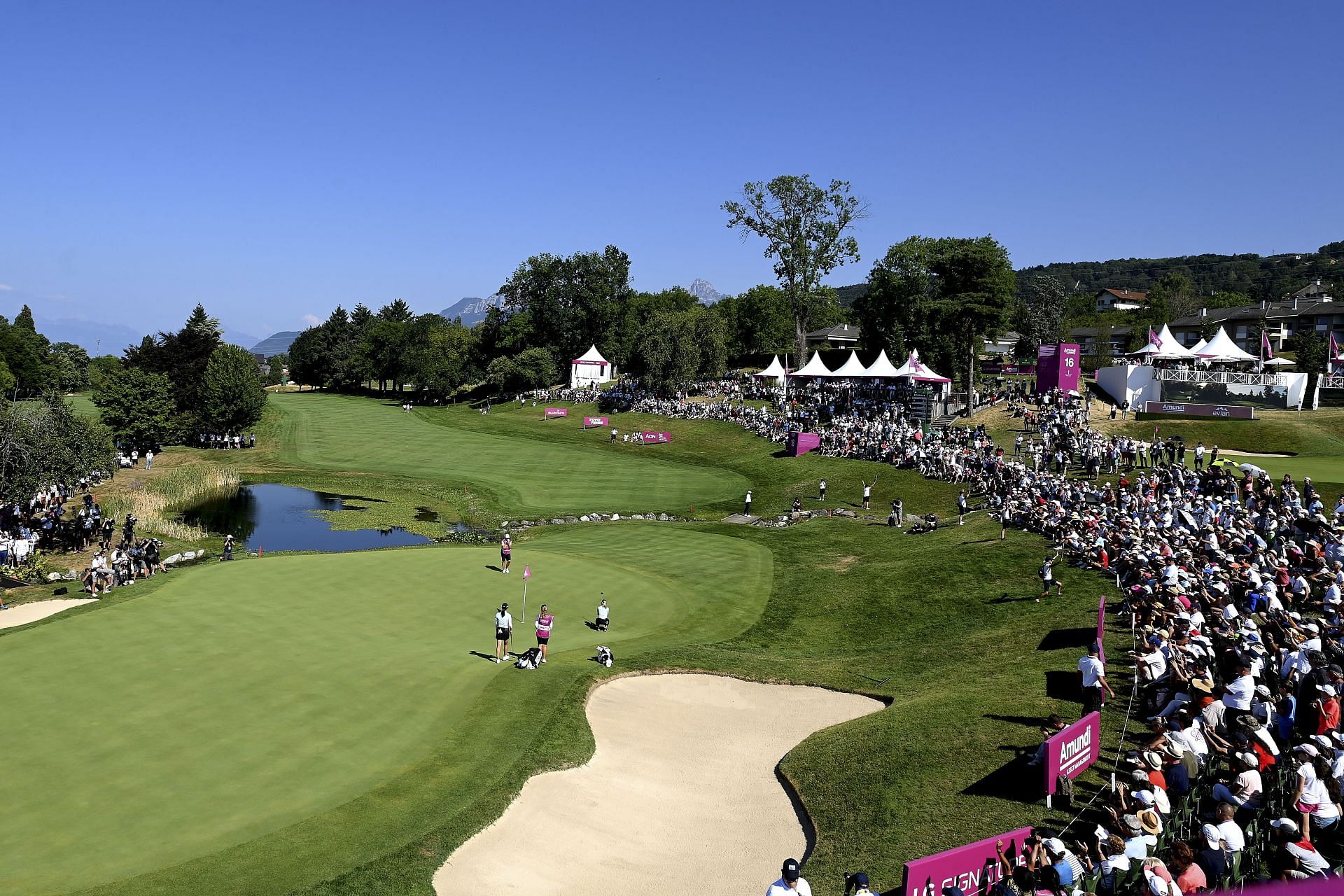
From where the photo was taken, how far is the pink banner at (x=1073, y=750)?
52.0 ft

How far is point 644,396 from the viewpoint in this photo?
9419 centimetres

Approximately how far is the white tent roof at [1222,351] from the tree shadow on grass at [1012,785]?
53717mm

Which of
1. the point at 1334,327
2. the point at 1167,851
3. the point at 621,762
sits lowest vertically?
the point at 621,762

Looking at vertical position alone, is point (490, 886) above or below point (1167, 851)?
below

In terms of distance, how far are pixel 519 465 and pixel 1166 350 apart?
50797 millimetres

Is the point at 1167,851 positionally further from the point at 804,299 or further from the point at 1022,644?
the point at 804,299

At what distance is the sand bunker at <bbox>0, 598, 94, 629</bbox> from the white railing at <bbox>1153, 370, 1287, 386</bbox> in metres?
65.0

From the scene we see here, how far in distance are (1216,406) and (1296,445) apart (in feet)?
20.8

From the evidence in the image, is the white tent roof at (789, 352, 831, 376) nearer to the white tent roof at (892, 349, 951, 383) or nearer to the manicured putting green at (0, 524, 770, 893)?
the white tent roof at (892, 349, 951, 383)

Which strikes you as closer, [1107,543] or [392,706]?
[392,706]

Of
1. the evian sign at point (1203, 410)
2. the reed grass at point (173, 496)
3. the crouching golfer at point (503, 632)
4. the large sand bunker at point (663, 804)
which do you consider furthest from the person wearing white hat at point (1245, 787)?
the evian sign at point (1203, 410)

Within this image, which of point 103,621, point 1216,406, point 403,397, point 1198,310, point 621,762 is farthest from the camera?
point 1198,310

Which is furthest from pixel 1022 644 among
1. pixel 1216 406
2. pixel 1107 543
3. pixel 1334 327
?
pixel 1334 327

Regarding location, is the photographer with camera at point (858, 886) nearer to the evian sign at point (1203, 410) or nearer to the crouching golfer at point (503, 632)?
the crouching golfer at point (503, 632)
